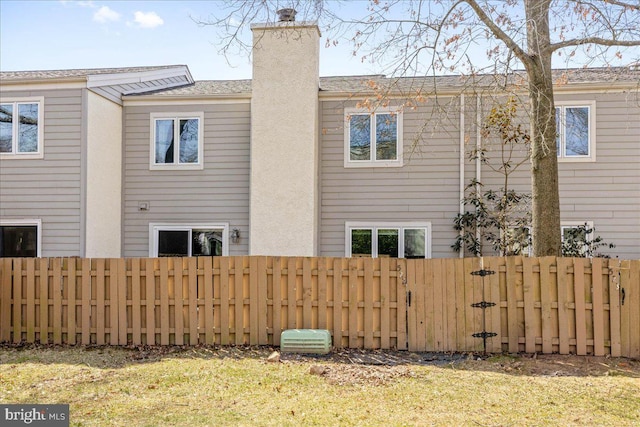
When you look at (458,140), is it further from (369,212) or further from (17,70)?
(17,70)

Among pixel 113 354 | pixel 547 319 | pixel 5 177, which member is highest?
pixel 5 177

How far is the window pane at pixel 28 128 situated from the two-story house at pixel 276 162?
0.09 feet

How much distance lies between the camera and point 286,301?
308 inches

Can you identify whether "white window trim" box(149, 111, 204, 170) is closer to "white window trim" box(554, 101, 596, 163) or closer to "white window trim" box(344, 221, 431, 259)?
"white window trim" box(344, 221, 431, 259)

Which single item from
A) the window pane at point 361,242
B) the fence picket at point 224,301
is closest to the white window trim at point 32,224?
the fence picket at point 224,301

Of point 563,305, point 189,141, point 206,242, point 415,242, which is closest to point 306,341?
point 563,305

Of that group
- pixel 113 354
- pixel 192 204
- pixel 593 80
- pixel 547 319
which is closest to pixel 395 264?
pixel 547 319

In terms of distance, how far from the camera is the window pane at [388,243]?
1212cm

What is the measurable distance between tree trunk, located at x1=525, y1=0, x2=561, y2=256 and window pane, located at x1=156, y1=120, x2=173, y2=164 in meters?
8.42

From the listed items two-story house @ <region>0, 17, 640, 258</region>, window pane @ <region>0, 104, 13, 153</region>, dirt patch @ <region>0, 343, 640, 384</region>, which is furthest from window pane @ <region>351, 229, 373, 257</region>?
window pane @ <region>0, 104, 13, 153</region>

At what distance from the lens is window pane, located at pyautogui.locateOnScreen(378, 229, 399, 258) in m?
12.1

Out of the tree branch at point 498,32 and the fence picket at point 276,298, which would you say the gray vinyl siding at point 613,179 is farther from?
the fence picket at point 276,298

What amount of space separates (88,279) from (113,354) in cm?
134

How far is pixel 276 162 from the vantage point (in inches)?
469
